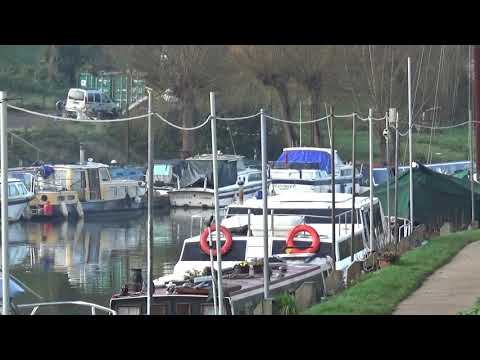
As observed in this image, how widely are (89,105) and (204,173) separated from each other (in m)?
9.35

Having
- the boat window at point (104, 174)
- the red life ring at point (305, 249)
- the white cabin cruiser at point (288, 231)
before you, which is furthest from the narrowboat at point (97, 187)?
the red life ring at point (305, 249)

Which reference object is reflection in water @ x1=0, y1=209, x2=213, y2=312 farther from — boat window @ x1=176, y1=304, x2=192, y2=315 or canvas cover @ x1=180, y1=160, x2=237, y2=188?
boat window @ x1=176, y1=304, x2=192, y2=315

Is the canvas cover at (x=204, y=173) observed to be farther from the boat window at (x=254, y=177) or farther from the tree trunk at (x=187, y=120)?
the tree trunk at (x=187, y=120)

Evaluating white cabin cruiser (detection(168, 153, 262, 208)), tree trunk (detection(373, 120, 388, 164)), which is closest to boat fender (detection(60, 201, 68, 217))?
white cabin cruiser (detection(168, 153, 262, 208))

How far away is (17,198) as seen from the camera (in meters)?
40.5

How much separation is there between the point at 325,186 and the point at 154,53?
44.3ft

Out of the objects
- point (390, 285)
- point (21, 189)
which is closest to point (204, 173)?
point (21, 189)

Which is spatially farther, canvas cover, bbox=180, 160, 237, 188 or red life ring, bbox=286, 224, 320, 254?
canvas cover, bbox=180, 160, 237, 188

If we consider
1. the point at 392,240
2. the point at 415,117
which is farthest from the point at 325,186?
the point at 392,240

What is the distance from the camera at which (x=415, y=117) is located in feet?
158

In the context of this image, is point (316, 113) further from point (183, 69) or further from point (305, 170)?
point (305, 170)

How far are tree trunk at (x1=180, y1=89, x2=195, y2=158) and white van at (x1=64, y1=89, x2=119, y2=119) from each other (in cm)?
474

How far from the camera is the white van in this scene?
54.2 m
